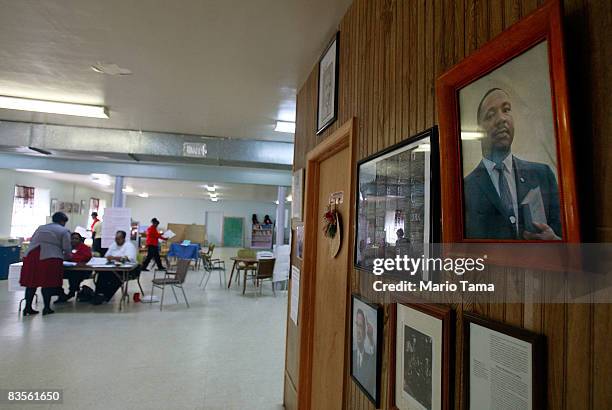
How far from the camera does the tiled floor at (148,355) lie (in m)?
2.77

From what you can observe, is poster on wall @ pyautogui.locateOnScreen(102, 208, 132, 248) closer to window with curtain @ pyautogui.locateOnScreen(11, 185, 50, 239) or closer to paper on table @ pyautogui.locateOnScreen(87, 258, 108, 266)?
paper on table @ pyautogui.locateOnScreen(87, 258, 108, 266)

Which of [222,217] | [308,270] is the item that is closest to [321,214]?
[308,270]

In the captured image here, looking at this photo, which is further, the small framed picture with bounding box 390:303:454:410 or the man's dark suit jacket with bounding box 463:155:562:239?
the small framed picture with bounding box 390:303:454:410

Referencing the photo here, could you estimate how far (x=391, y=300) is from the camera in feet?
4.27

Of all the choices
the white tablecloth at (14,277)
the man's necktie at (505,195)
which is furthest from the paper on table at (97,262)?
the man's necktie at (505,195)

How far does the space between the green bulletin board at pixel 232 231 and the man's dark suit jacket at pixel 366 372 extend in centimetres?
1595

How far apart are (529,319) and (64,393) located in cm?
333

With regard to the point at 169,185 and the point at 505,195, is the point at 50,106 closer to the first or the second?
the point at 505,195

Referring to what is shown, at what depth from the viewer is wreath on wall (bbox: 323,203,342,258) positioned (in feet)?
6.15

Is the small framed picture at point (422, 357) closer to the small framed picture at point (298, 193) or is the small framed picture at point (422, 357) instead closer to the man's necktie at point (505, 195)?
the man's necktie at point (505, 195)

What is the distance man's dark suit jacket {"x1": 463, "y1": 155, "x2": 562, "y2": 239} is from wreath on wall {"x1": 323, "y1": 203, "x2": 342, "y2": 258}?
1.01 m

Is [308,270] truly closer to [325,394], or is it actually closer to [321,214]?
[321,214]

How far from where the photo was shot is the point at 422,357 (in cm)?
107

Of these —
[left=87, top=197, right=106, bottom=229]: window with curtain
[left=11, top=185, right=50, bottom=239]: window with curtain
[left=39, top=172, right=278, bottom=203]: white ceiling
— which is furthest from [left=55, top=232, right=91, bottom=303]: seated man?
[left=87, top=197, right=106, bottom=229]: window with curtain
